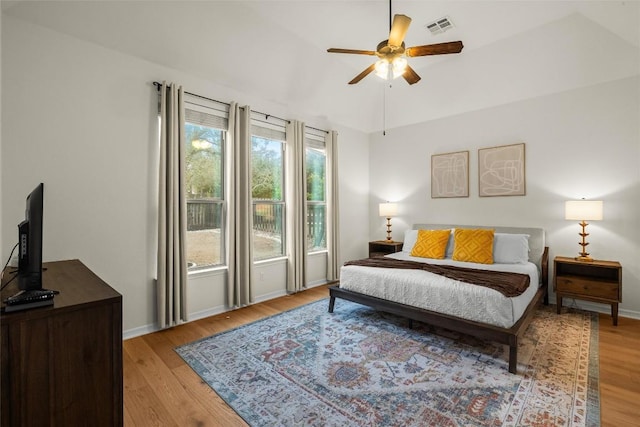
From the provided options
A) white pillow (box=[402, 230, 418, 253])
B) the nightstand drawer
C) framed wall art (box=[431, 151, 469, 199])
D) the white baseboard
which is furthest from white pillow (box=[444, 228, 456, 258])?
the white baseboard

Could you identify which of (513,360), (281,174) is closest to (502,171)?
(513,360)

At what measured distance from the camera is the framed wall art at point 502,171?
4117 mm

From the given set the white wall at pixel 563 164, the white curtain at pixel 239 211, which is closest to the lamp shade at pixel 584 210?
the white wall at pixel 563 164

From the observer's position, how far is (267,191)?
13.9 ft

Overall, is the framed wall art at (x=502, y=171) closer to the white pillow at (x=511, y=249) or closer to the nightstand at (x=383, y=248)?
the white pillow at (x=511, y=249)

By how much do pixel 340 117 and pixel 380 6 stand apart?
6.79 feet

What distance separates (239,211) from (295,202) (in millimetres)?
905

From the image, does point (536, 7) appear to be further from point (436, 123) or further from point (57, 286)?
point (57, 286)

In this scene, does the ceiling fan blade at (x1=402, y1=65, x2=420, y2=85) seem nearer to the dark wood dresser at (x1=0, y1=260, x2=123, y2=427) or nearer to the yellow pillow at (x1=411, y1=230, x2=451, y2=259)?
the yellow pillow at (x1=411, y1=230, x2=451, y2=259)

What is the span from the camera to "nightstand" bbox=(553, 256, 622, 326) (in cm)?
315

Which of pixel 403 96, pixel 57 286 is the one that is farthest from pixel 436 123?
pixel 57 286

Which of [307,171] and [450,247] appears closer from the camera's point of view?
[450,247]

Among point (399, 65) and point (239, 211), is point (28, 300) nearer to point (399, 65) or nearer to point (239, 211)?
point (239, 211)

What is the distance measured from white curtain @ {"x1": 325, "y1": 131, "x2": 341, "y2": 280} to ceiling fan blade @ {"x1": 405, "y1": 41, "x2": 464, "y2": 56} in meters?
2.54
